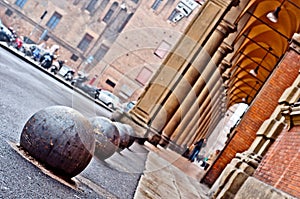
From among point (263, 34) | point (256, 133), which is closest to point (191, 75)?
point (256, 133)

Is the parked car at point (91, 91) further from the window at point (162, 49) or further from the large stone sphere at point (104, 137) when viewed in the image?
the large stone sphere at point (104, 137)

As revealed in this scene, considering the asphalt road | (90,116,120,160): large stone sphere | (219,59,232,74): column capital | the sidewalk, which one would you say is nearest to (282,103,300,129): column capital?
the sidewalk

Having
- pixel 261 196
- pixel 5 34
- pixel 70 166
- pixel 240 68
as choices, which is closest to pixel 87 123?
pixel 70 166

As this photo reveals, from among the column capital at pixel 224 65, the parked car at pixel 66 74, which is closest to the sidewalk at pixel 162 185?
the column capital at pixel 224 65

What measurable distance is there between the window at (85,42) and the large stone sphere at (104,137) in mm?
37608

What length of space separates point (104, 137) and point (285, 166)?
251 centimetres

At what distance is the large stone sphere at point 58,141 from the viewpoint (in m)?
3.44

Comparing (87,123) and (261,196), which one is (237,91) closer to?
(261,196)

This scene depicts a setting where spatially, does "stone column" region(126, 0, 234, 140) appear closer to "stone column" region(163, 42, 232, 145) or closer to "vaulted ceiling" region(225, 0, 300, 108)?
"stone column" region(163, 42, 232, 145)

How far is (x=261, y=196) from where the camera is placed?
586 centimetres

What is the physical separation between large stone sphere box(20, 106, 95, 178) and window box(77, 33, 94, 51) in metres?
39.9

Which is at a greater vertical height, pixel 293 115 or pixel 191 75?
pixel 191 75

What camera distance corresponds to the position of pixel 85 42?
43219 mm

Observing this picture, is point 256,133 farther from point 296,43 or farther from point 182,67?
point 182,67
